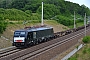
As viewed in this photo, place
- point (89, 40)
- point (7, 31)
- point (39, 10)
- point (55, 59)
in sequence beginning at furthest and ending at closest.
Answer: point (39, 10) < point (7, 31) < point (89, 40) < point (55, 59)

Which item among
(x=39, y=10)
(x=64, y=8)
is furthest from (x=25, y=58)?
(x=64, y=8)

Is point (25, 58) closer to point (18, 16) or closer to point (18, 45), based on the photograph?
point (18, 45)

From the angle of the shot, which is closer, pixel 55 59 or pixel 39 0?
pixel 55 59

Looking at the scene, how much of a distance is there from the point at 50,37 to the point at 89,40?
9103 millimetres

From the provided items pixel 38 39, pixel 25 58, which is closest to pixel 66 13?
pixel 38 39

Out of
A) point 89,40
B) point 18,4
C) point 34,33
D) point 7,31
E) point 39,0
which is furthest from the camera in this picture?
point 39,0

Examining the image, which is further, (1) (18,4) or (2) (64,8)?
(2) (64,8)

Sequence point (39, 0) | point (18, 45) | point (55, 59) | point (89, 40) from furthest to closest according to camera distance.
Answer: point (39, 0) → point (89, 40) → point (18, 45) → point (55, 59)

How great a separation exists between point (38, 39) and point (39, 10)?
57450mm

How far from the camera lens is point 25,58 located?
81.7 feet

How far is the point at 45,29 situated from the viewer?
43031mm

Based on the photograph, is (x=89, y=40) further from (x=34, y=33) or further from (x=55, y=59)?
(x=55, y=59)

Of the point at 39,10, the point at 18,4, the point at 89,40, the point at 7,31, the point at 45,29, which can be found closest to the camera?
the point at 89,40

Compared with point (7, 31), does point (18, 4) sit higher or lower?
higher
